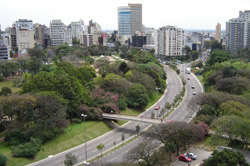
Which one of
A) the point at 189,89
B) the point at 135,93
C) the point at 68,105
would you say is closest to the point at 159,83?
the point at 189,89

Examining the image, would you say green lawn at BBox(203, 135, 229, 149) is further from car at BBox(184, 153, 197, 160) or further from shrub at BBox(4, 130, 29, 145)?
shrub at BBox(4, 130, 29, 145)

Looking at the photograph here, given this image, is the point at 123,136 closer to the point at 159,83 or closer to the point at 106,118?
the point at 106,118

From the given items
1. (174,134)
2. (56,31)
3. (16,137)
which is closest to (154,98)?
(174,134)

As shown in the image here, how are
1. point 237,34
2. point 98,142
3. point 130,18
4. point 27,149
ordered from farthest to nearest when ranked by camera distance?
point 130,18 → point 237,34 → point 98,142 → point 27,149

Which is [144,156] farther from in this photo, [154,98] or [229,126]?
[154,98]

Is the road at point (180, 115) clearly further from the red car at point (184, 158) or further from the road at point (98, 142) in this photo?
the red car at point (184, 158)

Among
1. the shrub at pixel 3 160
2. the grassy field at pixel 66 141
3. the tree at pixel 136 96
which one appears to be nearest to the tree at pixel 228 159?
the grassy field at pixel 66 141
